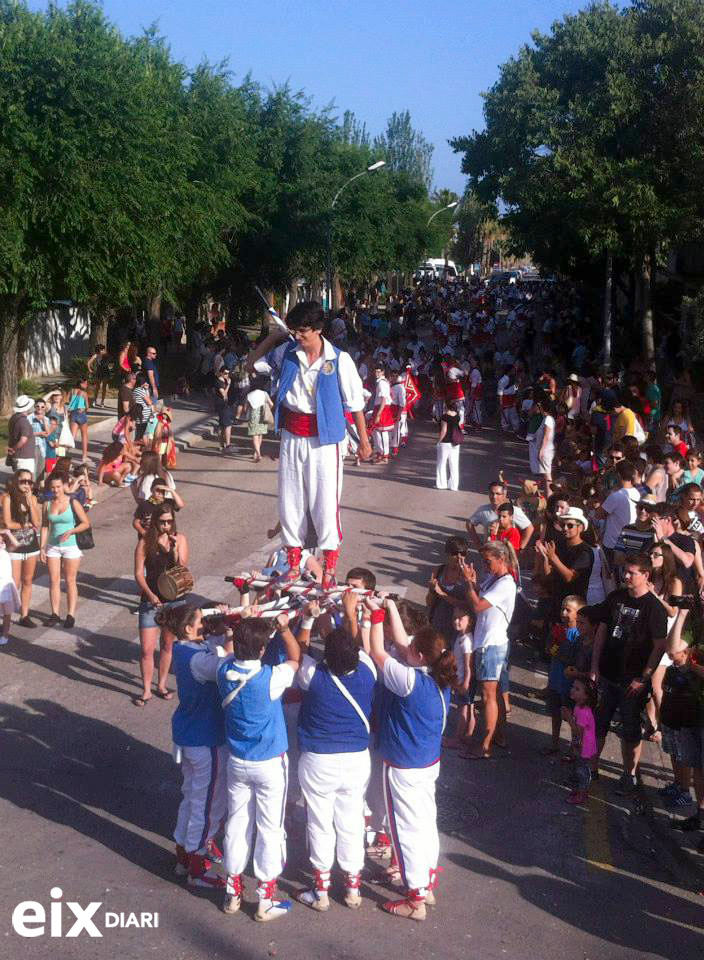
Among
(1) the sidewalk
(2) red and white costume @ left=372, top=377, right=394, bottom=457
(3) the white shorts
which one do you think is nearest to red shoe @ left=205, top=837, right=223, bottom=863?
(3) the white shorts

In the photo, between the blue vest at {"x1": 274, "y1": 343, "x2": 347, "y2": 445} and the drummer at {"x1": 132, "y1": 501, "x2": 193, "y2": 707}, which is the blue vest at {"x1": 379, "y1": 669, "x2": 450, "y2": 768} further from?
the drummer at {"x1": 132, "y1": 501, "x2": 193, "y2": 707}

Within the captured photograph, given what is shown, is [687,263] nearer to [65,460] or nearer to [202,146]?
[202,146]

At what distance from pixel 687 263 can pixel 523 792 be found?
3342cm

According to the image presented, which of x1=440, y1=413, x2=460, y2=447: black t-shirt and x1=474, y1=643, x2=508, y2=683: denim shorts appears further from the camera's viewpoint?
x1=440, y1=413, x2=460, y2=447: black t-shirt

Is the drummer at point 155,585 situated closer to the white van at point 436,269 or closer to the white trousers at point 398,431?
the white trousers at point 398,431

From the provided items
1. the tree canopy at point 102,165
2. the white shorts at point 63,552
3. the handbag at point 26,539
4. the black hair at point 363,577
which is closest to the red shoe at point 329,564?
the black hair at point 363,577

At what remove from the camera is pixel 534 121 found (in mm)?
27797

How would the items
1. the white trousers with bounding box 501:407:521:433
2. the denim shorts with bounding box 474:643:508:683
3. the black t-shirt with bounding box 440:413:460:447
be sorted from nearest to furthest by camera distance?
the denim shorts with bounding box 474:643:508:683, the black t-shirt with bounding box 440:413:460:447, the white trousers with bounding box 501:407:521:433

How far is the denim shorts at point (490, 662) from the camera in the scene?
889 cm

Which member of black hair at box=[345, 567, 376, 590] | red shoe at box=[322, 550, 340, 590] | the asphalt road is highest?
black hair at box=[345, 567, 376, 590]

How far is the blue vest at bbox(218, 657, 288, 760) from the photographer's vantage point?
6.51 m

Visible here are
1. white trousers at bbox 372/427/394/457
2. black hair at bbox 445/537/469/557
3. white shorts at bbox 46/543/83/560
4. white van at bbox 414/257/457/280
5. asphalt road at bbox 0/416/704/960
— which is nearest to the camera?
asphalt road at bbox 0/416/704/960

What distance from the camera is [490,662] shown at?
8.92 m

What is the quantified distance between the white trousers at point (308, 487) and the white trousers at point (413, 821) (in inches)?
76.4
